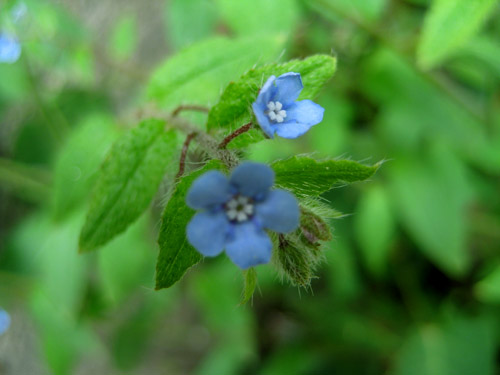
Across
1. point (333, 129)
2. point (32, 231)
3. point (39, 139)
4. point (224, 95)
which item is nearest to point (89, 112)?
point (39, 139)

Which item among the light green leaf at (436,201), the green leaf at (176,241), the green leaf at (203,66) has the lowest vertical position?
the light green leaf at (436,201)

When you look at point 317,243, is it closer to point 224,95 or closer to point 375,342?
A: point 224,95

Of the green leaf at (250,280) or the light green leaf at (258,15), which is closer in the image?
the green leaf at (250,280)

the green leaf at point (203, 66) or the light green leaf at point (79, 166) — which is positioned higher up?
the green leaf at point (203, 66)

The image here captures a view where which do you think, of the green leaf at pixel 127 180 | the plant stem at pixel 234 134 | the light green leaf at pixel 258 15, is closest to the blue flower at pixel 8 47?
the light green leaf at pixel 258 15

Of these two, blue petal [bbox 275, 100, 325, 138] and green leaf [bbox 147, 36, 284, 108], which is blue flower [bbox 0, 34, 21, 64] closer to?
green leaf [bbox 147, 36, 284, 108]

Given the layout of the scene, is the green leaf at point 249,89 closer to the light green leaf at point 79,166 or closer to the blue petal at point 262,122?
the blue petal at point 262,122

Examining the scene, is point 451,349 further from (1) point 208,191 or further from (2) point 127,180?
(1) point 208,191
